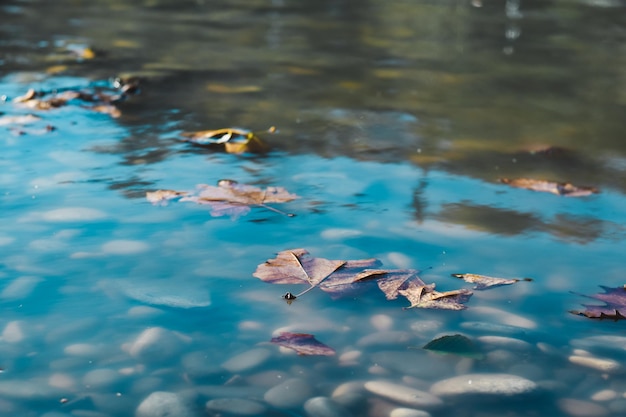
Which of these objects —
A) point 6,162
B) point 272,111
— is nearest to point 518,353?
point 6,162

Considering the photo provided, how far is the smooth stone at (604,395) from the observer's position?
1.52 metres

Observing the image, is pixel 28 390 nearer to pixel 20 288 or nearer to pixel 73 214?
pixel 20 288

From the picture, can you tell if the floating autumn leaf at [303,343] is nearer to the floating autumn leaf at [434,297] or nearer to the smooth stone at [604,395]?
the floating autumn leaf at [434,297]

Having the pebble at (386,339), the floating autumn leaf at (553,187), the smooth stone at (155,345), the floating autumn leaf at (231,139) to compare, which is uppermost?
the floating autumn leaf at (231,139)

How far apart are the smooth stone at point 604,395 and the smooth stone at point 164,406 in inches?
30.2

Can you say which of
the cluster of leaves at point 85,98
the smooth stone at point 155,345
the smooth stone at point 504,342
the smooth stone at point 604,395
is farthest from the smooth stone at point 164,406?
the cluster of leaves at point 85,98

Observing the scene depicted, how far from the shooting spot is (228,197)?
8.05ft

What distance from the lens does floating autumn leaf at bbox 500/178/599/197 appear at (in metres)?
2.62

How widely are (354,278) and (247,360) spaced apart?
1.37 ft

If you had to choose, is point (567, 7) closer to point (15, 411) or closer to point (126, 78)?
point (126, 78)

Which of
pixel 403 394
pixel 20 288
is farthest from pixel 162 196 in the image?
pixel 403 394

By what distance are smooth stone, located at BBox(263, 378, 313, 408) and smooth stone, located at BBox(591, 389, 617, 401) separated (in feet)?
1.80

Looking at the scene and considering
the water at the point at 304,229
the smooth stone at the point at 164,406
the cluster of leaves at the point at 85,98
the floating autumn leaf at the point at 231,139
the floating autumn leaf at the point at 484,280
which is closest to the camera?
the smooth stone at the point at 164,406

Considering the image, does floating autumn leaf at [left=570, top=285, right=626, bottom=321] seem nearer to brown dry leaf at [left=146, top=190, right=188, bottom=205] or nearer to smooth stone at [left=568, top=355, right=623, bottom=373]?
smooth stone at [left=568, top=355, right=623, bottom=373]
